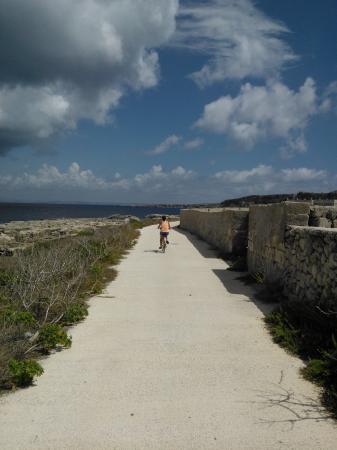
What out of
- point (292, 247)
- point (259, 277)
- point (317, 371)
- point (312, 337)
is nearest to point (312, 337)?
point (312, 337)

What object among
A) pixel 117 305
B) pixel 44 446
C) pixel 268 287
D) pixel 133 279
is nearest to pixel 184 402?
pixel 44 446

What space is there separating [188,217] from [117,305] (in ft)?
78.2

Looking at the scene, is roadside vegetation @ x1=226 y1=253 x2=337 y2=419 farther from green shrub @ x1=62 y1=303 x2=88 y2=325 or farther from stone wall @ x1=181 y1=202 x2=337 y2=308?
green shrub @ x1=62 y1=303 x2=88 y2=325

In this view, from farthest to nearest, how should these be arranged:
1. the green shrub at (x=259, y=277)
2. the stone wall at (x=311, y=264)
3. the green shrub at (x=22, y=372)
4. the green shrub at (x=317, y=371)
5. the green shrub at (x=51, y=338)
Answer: the green shrub at (x=259, y=277)
the stone wall at (x=311, y=264)
the green shrub at (x=51, y=338)
the green shrub at (x=317, y=371)
the green shrub at (x=22, y=372)

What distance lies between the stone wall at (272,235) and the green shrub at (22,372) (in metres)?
5.46

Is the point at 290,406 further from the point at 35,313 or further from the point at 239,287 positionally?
the point at 239,287

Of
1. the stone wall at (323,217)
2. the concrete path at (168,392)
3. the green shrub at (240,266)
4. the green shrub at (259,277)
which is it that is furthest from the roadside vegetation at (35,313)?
the stone wall at (323,217)

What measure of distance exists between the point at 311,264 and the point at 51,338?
13.2ft

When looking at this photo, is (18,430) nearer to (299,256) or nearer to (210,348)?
(210,348)

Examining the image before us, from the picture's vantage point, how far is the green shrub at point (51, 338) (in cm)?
520

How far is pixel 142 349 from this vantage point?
5.44 metres

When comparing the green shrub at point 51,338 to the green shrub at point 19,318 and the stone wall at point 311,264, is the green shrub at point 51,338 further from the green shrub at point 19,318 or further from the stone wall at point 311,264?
the stone wall at point 311,264

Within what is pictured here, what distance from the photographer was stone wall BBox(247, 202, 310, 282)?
8.64 m


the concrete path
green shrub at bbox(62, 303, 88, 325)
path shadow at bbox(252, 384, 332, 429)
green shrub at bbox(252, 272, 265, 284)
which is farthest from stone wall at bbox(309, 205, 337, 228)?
path shadow at bbox(252, 384, 332, 429)
